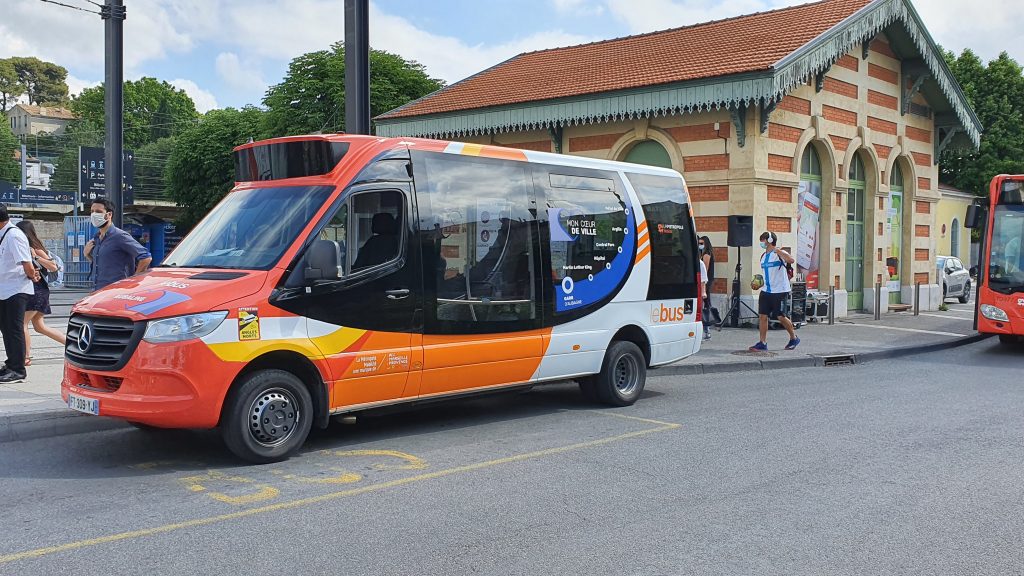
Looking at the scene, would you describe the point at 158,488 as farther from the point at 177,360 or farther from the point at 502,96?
the point at 502,96

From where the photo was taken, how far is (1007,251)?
614 inches

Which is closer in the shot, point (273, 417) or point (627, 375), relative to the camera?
point (273, 417)

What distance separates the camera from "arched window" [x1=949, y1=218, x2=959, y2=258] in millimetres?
41875

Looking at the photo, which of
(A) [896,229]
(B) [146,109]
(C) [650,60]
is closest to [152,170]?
(B) [146,109]

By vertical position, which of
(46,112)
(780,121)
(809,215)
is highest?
(46,112)

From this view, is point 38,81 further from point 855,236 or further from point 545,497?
point 545,497

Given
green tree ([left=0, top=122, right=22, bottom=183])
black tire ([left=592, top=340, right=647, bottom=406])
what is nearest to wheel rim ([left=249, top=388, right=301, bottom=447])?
black tire ([left=592, top=340, right=647, bottom=406])

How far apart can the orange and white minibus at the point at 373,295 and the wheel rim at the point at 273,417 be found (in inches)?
0.6

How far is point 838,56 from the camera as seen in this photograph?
18922 millimetres

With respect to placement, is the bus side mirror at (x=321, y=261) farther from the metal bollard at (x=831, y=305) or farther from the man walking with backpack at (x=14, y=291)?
the metal bollard at (x=831, y=305)

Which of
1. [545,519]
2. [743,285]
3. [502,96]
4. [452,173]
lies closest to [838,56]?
[743,285]

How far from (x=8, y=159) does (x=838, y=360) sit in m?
87.2

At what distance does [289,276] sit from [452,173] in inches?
77.1

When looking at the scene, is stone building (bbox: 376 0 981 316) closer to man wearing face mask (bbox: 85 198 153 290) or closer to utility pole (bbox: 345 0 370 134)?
utility pole (bbox: 345 0 370 134)
